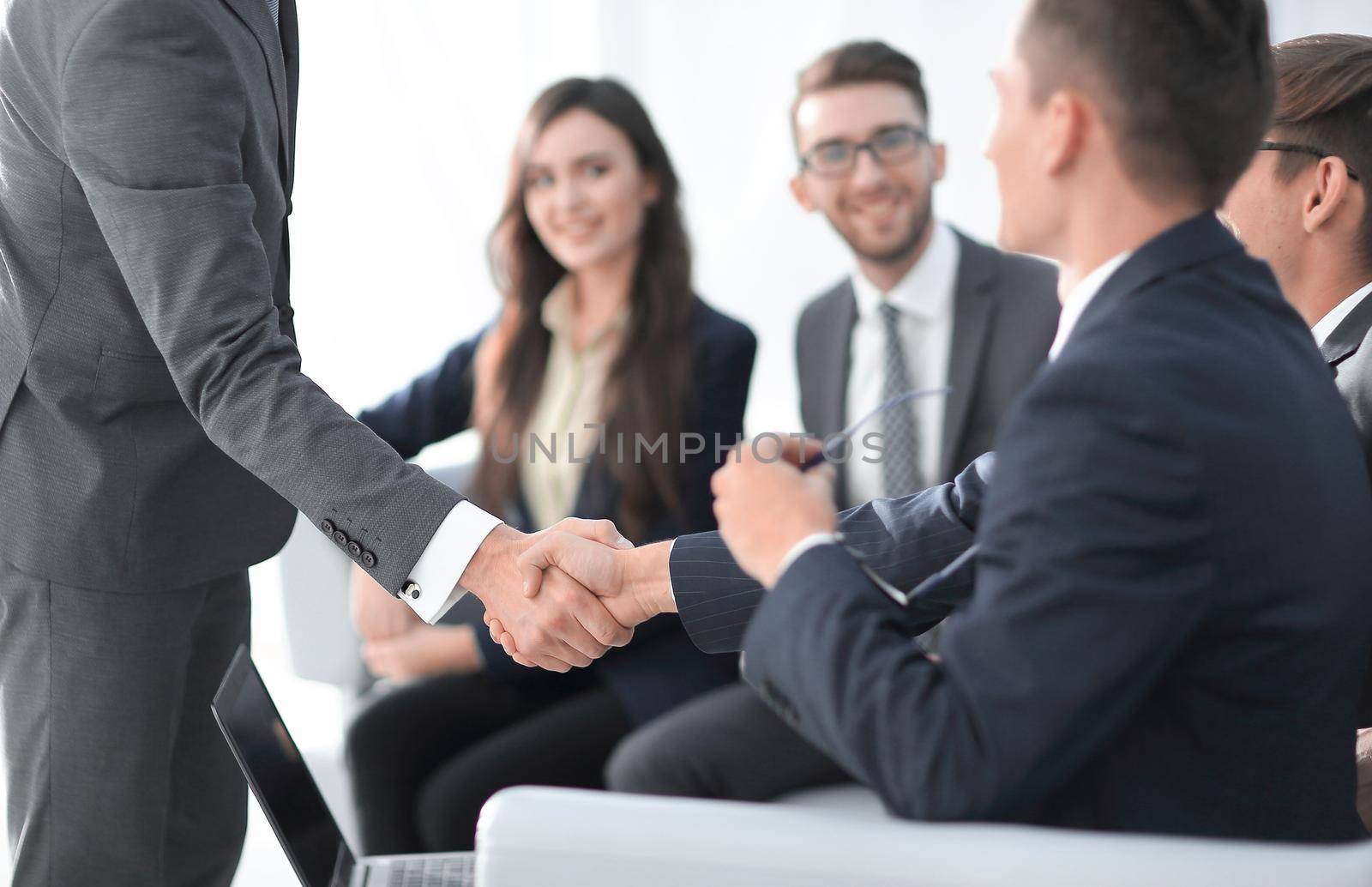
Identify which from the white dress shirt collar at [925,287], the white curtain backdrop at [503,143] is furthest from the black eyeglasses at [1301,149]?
the white curtain backdrop at [503,143]

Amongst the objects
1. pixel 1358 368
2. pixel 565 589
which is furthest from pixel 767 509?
pixel 1358 368

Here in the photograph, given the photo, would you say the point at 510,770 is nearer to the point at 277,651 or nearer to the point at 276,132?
the point at 276,132

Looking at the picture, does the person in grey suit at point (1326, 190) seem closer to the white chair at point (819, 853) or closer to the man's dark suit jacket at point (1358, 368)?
the man's dark suit jacket at point (1358, 368)

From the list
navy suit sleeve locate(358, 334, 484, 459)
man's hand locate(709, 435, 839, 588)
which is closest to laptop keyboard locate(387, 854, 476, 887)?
man's hand locate(709, 435, 839, 588)

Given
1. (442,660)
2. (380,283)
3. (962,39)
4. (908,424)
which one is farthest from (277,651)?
(962,39)

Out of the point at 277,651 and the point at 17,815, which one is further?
the point at 277,651

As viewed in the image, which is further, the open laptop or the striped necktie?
the striped necktie

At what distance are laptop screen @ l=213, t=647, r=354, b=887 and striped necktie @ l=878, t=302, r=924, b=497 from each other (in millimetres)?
1341

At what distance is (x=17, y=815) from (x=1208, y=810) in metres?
1.32

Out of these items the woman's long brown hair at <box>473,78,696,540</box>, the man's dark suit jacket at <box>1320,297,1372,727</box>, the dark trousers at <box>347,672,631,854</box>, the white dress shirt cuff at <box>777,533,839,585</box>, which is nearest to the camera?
the white dress shirt cuff at <box>777,533,839,585</box>

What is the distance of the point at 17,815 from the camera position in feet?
4.73

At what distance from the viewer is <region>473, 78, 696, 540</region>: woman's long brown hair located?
2.40 meters

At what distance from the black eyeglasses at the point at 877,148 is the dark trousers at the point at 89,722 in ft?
5.34

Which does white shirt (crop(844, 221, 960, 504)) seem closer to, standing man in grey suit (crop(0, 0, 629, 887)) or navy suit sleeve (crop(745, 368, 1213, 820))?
standing man in grey suit (crop(0, 0, 629, 887))
